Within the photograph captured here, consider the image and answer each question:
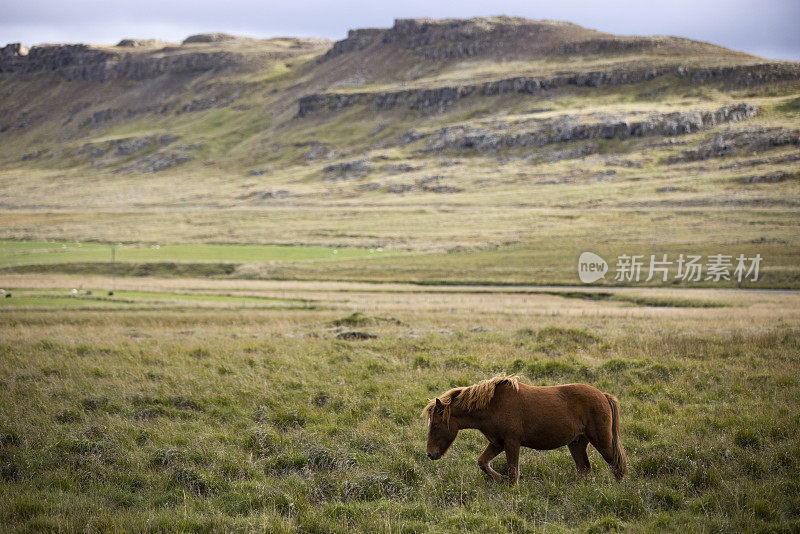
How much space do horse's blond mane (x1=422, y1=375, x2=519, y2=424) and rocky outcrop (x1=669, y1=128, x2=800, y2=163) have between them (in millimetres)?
169926

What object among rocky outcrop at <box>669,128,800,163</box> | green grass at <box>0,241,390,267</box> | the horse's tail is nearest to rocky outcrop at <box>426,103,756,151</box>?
rocky outcrop at <box>669,128,800,163</box>

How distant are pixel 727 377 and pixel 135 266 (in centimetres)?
6839

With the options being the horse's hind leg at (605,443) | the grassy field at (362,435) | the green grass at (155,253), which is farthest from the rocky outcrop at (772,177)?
the horse's hind leg at (605,443)

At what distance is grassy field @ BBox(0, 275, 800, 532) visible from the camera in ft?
23.3

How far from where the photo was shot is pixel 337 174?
197250 mm

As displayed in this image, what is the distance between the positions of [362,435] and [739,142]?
17539cm

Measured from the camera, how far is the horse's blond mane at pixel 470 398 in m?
7.98

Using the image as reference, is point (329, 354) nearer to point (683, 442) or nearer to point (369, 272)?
point (683, 442)

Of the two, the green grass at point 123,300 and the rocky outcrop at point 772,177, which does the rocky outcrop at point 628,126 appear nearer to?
the rocky outcrop at point 772,177

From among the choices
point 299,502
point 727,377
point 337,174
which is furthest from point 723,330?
point 337,174

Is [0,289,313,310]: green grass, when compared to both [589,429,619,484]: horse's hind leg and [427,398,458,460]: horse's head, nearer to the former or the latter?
[427,398,458,460]: horse's head

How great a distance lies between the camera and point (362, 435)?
9836 millimetres

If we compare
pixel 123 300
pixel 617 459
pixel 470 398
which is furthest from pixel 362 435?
pixel 123 300

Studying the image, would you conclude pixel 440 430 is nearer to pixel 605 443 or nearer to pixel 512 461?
pixel 512 461
